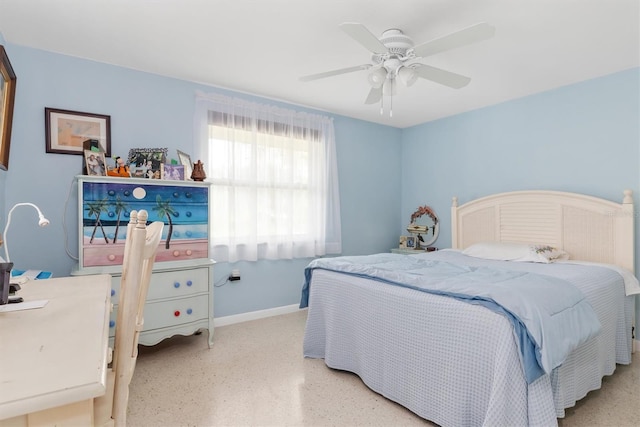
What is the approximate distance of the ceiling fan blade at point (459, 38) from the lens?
5.65ft

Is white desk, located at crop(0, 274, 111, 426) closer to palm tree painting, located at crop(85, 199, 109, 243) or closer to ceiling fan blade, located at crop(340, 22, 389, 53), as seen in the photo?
palm tree painting, located at crop(85, 199, 109, 243)

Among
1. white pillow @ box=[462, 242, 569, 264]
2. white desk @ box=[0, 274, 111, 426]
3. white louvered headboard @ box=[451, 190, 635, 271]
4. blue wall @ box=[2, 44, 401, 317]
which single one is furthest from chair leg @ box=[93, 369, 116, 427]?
white louvered headboard @ box=[451, 190, 635, 271]

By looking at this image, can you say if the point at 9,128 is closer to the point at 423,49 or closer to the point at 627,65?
the point at 423,49

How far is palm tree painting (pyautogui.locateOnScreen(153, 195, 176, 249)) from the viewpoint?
8.98 feet

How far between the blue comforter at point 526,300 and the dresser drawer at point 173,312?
4.41 feet

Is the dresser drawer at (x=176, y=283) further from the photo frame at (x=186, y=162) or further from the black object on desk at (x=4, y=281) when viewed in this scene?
the black object on desk at (x=4, y=281)

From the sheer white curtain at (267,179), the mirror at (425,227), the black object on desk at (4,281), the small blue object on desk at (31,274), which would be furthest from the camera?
the mirror at (425,227)

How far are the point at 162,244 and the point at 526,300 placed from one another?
2471 mm

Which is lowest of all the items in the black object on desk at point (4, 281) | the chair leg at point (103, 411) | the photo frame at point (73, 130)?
the chair leg at point (103, 411)

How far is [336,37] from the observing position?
239 centimetres

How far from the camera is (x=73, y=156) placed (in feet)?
9.14

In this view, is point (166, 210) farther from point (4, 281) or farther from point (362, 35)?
point (362, 35)

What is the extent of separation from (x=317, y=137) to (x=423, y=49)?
2166 mm

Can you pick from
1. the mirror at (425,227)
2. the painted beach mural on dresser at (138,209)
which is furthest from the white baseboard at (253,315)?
the mirror at (425,227)
